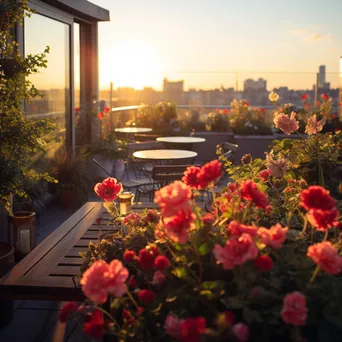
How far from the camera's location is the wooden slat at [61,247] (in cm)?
229

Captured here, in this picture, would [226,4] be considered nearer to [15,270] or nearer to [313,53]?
[313,53]

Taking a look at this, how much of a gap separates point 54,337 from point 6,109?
1595 millimetres

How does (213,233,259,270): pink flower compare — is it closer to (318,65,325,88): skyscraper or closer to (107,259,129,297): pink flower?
(107,259,129,297): pink flower

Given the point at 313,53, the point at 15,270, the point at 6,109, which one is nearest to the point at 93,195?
the point at 6,109

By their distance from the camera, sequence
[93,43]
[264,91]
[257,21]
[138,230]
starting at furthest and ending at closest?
[264,91] → [257,21] → [93,43] → [138,230]

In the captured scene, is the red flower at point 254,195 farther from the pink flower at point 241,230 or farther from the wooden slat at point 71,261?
the wooden slat at point 71,261

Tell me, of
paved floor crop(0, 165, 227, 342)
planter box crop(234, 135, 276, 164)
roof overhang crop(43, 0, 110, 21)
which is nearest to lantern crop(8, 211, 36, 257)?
paved floor crop(0, 165, 227, 342)

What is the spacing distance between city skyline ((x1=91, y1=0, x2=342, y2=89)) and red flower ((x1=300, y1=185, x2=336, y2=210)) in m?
7.30

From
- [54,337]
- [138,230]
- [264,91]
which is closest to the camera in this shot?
[138,230]

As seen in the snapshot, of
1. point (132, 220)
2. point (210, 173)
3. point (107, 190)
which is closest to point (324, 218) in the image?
point (210, 173)

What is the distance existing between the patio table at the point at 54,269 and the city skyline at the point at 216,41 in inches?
234

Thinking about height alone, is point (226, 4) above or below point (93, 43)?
above

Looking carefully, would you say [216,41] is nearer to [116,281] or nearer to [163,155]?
[163,155]

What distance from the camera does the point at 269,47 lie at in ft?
42.9
